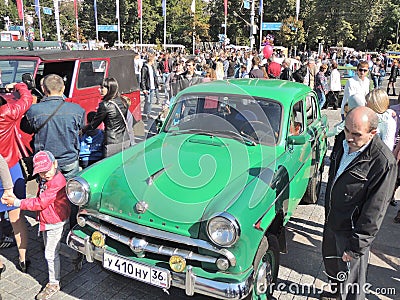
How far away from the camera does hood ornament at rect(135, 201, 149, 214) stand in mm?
3047

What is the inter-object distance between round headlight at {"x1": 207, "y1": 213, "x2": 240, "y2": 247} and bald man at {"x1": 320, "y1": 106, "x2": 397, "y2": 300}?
866mm

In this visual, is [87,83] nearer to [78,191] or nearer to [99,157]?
[99,157]

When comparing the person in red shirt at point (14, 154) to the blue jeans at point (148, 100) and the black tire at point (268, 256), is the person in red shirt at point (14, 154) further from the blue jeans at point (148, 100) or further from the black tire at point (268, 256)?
the blue jeans at point (148, 100)

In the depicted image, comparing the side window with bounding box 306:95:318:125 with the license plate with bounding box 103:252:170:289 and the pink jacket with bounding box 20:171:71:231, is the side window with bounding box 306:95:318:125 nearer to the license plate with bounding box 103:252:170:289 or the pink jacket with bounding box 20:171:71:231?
the license plate with bounding box 103:252:170:289

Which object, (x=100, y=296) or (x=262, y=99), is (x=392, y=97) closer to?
(x=262, y=99)

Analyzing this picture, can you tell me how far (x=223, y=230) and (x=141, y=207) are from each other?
29.5 inches

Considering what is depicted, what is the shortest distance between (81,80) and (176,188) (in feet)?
15.2

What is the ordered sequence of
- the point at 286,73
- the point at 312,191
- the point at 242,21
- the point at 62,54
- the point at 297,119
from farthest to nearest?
the point at 242,21 → the point at 286,73 → the point at 62,54 → the point at 312,191 → the point at 297,119

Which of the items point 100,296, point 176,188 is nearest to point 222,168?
point 176,188

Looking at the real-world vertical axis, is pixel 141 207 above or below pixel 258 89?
below

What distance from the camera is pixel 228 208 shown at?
9.36ft

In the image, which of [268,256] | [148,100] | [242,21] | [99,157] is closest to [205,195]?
[268,256]

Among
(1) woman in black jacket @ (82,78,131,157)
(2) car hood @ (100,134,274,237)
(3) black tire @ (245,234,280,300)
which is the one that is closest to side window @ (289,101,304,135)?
(2) car hood @ (100,134,274,237)

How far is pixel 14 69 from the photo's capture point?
6723mm
